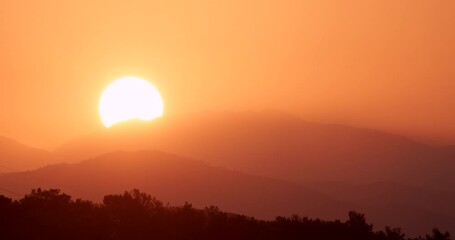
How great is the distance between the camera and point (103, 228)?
24156mm

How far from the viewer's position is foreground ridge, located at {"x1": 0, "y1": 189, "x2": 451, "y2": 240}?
2359 cm

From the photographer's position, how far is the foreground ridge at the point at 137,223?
2359cm

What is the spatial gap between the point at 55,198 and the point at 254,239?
8190 mm

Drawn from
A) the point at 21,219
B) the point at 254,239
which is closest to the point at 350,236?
the point at 254,239

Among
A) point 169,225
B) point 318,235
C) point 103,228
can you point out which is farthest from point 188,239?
point 318,235

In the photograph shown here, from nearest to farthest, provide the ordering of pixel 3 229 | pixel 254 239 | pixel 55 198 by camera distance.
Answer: pixel 3 229 → pixel 254 239 → pixel 55 198

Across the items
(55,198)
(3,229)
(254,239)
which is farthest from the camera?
(55,198)

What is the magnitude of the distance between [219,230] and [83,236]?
200 inches

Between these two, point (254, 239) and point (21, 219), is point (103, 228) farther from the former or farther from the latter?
point (254, 239)

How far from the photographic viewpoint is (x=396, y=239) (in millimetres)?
26516

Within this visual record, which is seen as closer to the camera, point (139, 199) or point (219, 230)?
point (219, 230)

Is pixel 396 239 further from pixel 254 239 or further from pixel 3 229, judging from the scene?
pixel 3 229

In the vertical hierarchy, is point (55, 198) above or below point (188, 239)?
above

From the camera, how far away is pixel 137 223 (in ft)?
81.5
